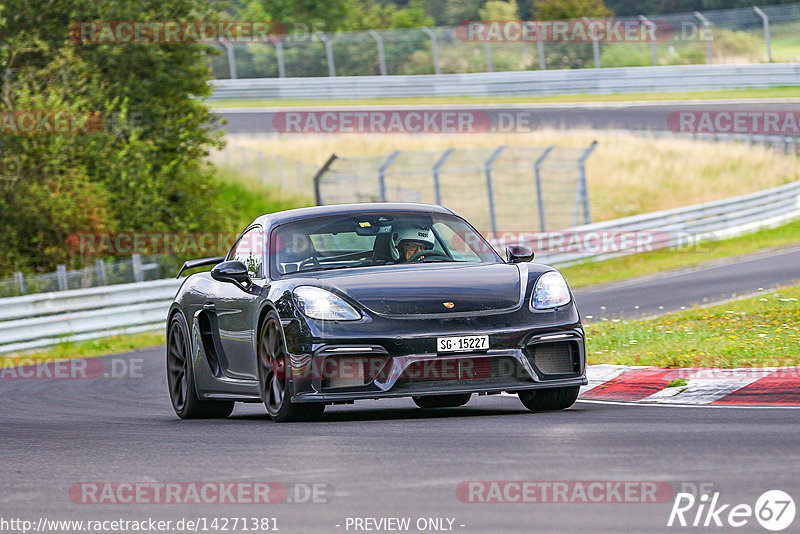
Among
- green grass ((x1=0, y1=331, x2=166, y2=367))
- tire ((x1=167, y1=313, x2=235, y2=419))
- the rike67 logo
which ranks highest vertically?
the rike67 logo

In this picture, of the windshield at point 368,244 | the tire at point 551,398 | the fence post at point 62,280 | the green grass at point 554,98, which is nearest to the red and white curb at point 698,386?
the tire at point 551,398

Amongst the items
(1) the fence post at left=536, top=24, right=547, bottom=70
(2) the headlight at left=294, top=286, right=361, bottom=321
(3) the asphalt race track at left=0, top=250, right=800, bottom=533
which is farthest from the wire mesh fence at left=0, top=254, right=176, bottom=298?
(1) the fence post at left=536, top=24, right=547, bottom=70

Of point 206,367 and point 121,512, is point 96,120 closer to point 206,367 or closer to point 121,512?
point 206,367

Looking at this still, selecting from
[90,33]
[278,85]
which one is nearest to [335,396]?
[90,33]

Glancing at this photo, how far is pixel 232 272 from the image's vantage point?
29.8ft

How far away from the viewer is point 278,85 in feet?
151

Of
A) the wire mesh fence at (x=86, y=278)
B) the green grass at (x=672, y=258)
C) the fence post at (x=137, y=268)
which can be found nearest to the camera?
the wire mesh fence at (x=86, y=278)

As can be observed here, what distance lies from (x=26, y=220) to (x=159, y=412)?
15816 mm

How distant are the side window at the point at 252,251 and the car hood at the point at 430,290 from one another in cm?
102

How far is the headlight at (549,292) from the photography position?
8508 mm

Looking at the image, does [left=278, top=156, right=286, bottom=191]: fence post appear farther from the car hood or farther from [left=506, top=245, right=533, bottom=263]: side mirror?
the car hood

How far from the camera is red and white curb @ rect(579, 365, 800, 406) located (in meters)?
8.80

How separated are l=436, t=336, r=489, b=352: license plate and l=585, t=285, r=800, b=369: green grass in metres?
2.40

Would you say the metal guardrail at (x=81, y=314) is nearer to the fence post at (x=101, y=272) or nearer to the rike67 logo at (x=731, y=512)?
the fence post at (x=101, y=272)
